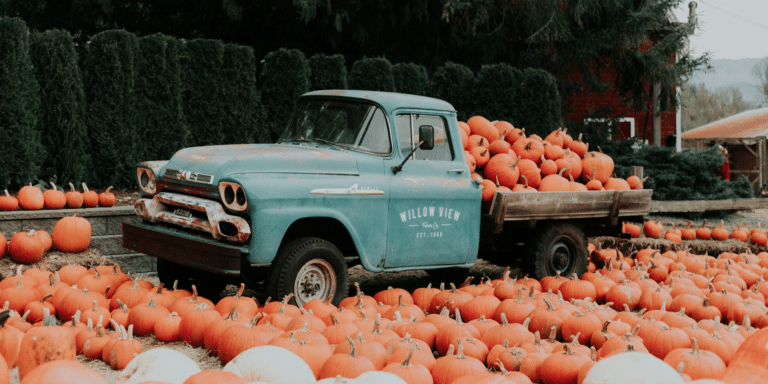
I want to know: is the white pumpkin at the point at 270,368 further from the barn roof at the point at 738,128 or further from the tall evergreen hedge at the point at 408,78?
the barn roof at the point at 738,128

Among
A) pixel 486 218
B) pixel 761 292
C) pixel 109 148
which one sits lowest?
pixel 761 292

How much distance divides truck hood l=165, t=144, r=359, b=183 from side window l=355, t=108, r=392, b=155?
0.85 feet

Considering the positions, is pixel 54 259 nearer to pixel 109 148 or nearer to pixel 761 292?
pixel 109 148

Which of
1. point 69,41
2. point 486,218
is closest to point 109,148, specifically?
point 69,41

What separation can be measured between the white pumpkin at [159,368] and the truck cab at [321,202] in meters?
2.13

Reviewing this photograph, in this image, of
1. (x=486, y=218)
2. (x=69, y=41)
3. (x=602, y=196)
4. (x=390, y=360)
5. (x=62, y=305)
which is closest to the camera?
(x=390, y=360)

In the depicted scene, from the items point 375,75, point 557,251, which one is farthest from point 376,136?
point 375,75

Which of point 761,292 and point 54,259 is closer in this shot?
point 761,292

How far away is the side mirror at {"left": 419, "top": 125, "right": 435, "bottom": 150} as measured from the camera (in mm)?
5938

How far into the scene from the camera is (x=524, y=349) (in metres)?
3.88

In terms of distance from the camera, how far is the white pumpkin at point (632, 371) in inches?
107

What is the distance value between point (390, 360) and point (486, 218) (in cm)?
324


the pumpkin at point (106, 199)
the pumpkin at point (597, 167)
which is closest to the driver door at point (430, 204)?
the pumpkin at point (597, 167)

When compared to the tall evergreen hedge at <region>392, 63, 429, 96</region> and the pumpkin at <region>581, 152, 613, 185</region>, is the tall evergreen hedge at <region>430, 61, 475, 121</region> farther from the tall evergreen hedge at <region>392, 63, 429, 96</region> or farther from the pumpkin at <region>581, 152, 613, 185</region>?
the pumpkin at <region>581, 152, 613, 185</region>
